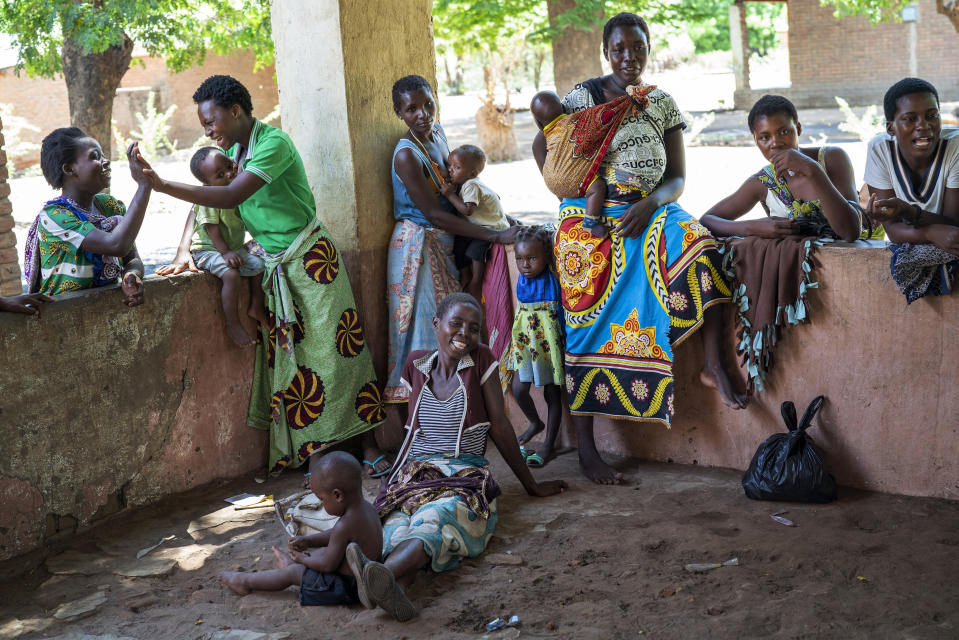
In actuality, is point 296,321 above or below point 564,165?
below

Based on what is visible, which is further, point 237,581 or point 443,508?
point 443,508

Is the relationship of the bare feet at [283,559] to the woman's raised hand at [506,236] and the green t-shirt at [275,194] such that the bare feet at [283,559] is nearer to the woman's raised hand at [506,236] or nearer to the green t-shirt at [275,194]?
the green t-shirt at [275,194]

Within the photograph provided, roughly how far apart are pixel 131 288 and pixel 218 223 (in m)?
0.62

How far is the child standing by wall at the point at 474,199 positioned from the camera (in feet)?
15.6

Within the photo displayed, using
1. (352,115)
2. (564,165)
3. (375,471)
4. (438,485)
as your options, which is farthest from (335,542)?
(352,115)

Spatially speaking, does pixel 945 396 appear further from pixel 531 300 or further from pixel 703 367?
pixel 531 300

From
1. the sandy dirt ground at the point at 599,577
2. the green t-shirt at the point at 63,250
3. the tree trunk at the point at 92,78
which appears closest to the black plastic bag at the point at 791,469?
the sandy dirt ground at the point at 599,577

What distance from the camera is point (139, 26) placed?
9945 millimetres

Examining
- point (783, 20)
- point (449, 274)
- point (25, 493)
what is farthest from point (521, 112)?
point (25, 493)

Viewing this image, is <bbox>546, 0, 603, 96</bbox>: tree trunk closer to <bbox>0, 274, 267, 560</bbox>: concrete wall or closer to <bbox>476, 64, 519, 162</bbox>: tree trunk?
<bbox>476, 64, 519, 162</bbox>: tree trunk

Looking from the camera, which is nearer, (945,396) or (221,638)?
(221,638)

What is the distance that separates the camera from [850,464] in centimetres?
404

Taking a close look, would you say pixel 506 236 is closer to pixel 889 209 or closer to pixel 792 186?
pixel 792 186

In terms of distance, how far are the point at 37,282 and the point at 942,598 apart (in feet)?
12.2
